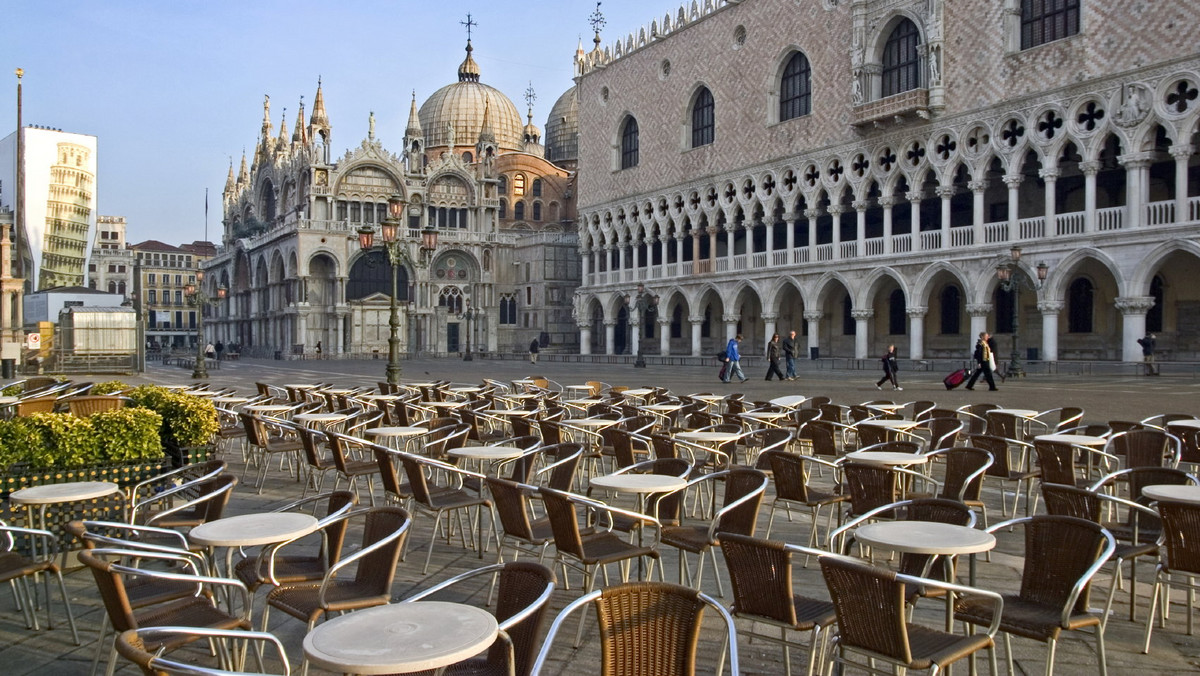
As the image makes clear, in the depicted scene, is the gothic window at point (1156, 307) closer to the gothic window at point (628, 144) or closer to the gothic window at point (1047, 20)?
the gothic window at point (1047, 20)

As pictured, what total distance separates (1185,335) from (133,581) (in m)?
31.4

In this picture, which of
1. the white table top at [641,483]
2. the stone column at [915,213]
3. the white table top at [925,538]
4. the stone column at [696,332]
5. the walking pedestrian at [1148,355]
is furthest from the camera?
the stone column at [696,332]

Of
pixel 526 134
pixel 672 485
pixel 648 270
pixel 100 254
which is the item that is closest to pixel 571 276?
pixel 648 270

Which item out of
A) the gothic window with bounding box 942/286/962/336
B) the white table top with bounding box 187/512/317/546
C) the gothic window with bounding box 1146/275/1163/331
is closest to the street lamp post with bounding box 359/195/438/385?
the white table top with bounding box 187/512/317/546

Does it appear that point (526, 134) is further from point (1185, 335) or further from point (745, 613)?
point (745, 613)

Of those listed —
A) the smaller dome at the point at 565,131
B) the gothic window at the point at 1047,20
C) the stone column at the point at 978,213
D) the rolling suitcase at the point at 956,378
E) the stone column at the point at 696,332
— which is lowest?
the rolling suitcase at the point at 956,378

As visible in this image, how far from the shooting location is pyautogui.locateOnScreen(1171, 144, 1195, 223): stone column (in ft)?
82.5

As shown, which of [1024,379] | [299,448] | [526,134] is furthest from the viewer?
[526,134]

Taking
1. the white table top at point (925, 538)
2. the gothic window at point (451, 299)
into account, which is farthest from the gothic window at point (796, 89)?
the white table top at point (925, 538)

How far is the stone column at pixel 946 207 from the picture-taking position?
Answer: 3203 cm

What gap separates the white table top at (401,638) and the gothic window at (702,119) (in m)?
41.8

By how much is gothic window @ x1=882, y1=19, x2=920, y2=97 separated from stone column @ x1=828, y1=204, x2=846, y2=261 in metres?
4.60

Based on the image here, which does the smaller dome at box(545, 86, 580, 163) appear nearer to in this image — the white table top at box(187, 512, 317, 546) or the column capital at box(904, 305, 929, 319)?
the column capital at box(904, 305, 929, 319)

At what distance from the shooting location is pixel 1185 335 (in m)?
28.4
